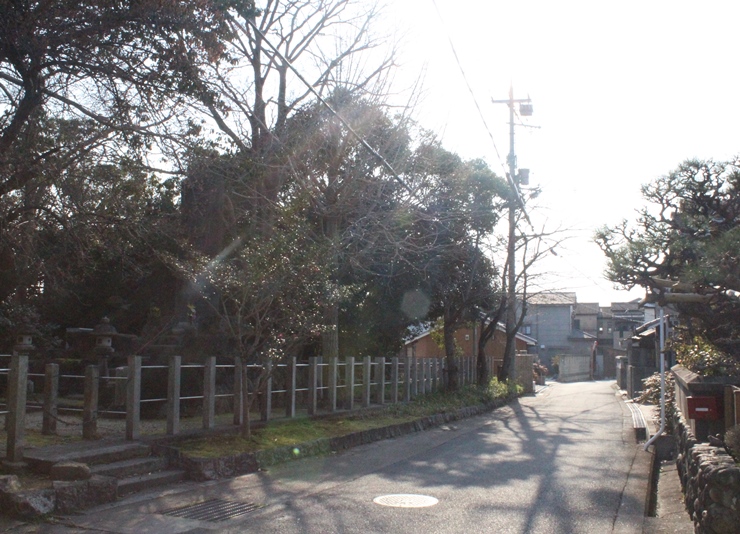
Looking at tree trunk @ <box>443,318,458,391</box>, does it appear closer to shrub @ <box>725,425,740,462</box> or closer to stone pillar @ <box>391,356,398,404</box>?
stone pillar @ <box>391,356,398,404</box>

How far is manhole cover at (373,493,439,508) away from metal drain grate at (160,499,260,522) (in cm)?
145

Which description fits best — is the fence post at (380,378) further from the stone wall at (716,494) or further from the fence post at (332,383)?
the stone wall at (716,494)

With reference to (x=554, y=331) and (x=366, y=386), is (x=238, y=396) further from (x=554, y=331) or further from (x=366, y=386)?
(x=554, y=331)

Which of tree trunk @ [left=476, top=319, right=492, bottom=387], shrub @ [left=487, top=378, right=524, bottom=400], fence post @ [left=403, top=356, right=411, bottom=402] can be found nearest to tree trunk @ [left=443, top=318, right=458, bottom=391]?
shrub @ [left=487, top=378, right=524, bottom=400]

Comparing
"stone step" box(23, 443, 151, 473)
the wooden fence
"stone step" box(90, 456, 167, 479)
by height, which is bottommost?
"stone step" box(90, 456, 167, 479)

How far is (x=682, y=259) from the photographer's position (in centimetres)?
835

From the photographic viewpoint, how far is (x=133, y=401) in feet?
32.3

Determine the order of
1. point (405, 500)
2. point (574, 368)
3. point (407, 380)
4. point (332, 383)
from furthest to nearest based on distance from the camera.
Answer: point (574, 368) → point (407, 380) → point (332, 383) → point (405, 500)

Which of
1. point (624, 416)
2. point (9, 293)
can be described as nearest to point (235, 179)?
point (9, 293)

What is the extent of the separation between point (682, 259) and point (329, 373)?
881 centimetres

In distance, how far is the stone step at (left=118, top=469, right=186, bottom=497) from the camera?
8227 mm

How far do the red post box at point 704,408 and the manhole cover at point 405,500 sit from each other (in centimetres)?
326

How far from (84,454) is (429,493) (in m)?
4.26

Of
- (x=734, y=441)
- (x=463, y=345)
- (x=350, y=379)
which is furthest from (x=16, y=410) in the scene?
(x=463, y=345)
